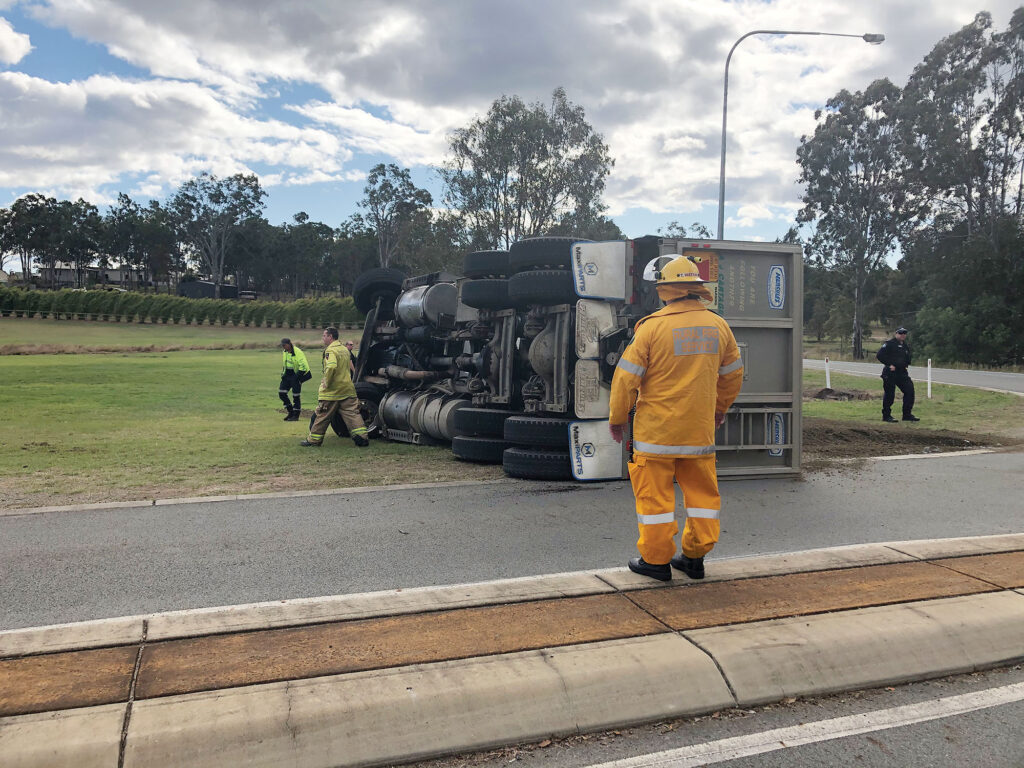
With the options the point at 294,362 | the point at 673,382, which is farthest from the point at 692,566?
the point at 294,362

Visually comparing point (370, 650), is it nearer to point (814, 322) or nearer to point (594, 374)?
point (594, 374)

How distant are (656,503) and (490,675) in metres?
1.56

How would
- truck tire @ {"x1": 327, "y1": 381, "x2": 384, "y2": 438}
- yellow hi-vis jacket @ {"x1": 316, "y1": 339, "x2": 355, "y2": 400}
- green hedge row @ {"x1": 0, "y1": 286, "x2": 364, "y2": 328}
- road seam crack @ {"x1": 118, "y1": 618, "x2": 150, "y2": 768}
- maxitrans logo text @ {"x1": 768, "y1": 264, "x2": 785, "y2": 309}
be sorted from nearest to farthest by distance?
road seam crack @ {"x1": 118, "y1": 618, "x2": 150, "y2": 768} < maxitrans logo text @ {"x1": 768, "y1": 264, "x2": 785, "y2": 309} < yellow hi-vis jacket @ {"x1": 316, "y1": 339, "x2": 355, "y2": 400} < truck tire @ {"x1": 327, "y1": 381, "x2": 384, "y2": 438} < green hedge row @ {"x1": 0, "y1": 286, "x2": 364, "y2": 328}

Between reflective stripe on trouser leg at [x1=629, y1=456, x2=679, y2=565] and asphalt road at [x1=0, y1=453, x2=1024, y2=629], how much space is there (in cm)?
86

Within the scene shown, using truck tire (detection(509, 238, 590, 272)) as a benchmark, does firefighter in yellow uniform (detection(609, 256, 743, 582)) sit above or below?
below

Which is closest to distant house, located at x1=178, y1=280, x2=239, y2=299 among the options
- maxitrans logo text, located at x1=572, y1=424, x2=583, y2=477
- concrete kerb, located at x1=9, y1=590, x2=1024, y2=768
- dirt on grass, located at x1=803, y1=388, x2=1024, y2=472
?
dirt on grass, located at x1=803, y1=388, x2=1024, y2=472

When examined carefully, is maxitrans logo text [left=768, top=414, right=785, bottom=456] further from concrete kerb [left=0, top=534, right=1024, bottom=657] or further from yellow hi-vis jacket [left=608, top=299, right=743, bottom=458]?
yellow hi-vis jacket [left=608, top=299, right=743, bottom=458]

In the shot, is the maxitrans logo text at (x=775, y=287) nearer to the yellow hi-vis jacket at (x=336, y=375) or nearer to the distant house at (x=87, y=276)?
the yellow hi-vis jacket at (x=336, y=375)

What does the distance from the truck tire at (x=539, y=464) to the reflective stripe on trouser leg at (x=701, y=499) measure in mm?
3898

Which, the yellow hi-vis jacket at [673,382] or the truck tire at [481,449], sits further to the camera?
the truck tire at [481,449]

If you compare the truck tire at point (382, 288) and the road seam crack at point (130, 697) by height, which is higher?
the truck tire at point (382, 288)

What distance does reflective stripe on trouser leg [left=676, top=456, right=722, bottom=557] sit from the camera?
187 inches

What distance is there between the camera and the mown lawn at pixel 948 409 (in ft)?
47.7

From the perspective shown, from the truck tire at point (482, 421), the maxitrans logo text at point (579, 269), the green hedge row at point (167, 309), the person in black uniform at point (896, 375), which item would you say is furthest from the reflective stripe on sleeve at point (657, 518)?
the green hedge row at point (167, 309)
